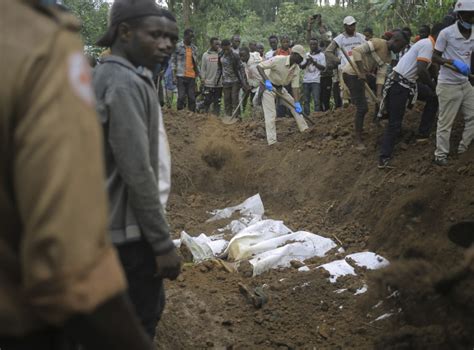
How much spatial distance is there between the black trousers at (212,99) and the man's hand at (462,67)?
7.24m

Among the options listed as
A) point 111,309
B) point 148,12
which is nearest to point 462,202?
point 148,12

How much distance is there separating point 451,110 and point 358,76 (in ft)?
5.35

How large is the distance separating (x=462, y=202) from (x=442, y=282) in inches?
124

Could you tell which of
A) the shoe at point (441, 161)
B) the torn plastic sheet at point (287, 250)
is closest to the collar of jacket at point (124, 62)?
the torn plastic sheet at point (287, 250)

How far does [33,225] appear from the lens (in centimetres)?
103

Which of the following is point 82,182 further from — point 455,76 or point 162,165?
point 455,76

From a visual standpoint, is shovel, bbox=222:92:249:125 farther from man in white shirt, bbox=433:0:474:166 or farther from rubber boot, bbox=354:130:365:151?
man in white shirt, bbox=433:0:474:166

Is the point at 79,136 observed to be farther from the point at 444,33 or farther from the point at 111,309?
the point at 444,33

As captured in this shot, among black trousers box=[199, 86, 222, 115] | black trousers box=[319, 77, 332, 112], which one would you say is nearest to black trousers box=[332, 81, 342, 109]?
black trousers box=[319, 77, 332, 112]

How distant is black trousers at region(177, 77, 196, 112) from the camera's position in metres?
12.4

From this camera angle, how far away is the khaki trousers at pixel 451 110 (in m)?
6.43

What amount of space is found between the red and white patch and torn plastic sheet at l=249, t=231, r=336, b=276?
4663 mm

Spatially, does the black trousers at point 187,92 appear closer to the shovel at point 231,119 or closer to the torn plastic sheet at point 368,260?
the shovel at point 231,119

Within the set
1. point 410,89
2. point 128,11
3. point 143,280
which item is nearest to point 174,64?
point 410,89
